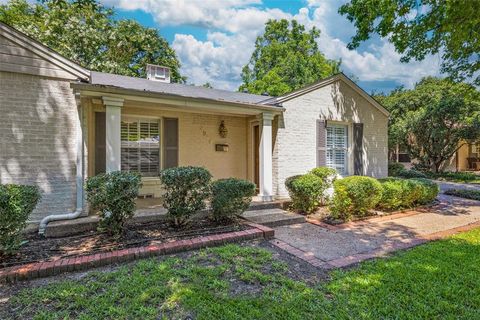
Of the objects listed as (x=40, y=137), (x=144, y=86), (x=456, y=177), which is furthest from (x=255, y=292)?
(x=456, y=177)

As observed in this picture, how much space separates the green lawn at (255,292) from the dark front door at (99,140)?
372cm

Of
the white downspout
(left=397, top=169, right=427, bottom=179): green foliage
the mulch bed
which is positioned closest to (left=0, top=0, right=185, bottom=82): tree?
the white downspout

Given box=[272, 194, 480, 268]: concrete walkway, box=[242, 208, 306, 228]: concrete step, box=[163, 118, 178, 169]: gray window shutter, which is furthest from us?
box=[163, 118, 178, 169]: gray window shutter

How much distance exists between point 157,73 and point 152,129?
155 inches

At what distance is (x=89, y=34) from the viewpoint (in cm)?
1512

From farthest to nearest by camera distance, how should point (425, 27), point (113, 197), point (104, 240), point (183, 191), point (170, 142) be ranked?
point (425, 27), point (170, 142), point (183, 191), point (104, 240), point (113, 197)

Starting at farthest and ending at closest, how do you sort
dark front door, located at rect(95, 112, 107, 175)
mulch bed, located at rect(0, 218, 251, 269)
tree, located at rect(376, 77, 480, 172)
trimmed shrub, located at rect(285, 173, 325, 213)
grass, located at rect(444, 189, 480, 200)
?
tree, located at rect(376, 77, 480, 172)
grass, located at rect(444, 189, 480, 200)
trimmed shrub, located at rect(285, 173, 325, 213)
dark front door, located at rect(95, 112, 107, 175)
mulch bed, located at rect(0, 218, 251, 269)

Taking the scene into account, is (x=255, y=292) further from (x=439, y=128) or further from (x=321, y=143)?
(x=439, y=128)

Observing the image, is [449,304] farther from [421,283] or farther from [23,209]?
[23,209]

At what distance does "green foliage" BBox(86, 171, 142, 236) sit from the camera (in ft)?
14.0

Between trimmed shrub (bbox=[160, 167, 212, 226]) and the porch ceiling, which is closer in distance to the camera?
trimmed shrub (bbox=[160, 167, 212, 226])

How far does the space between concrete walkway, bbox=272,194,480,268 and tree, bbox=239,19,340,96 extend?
18242 millimetres

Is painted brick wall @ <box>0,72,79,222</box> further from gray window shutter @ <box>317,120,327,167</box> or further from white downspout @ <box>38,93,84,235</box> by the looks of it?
gray window shutter @ <box>317,120,327,167</box>

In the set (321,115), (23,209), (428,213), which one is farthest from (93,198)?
(428,213)
